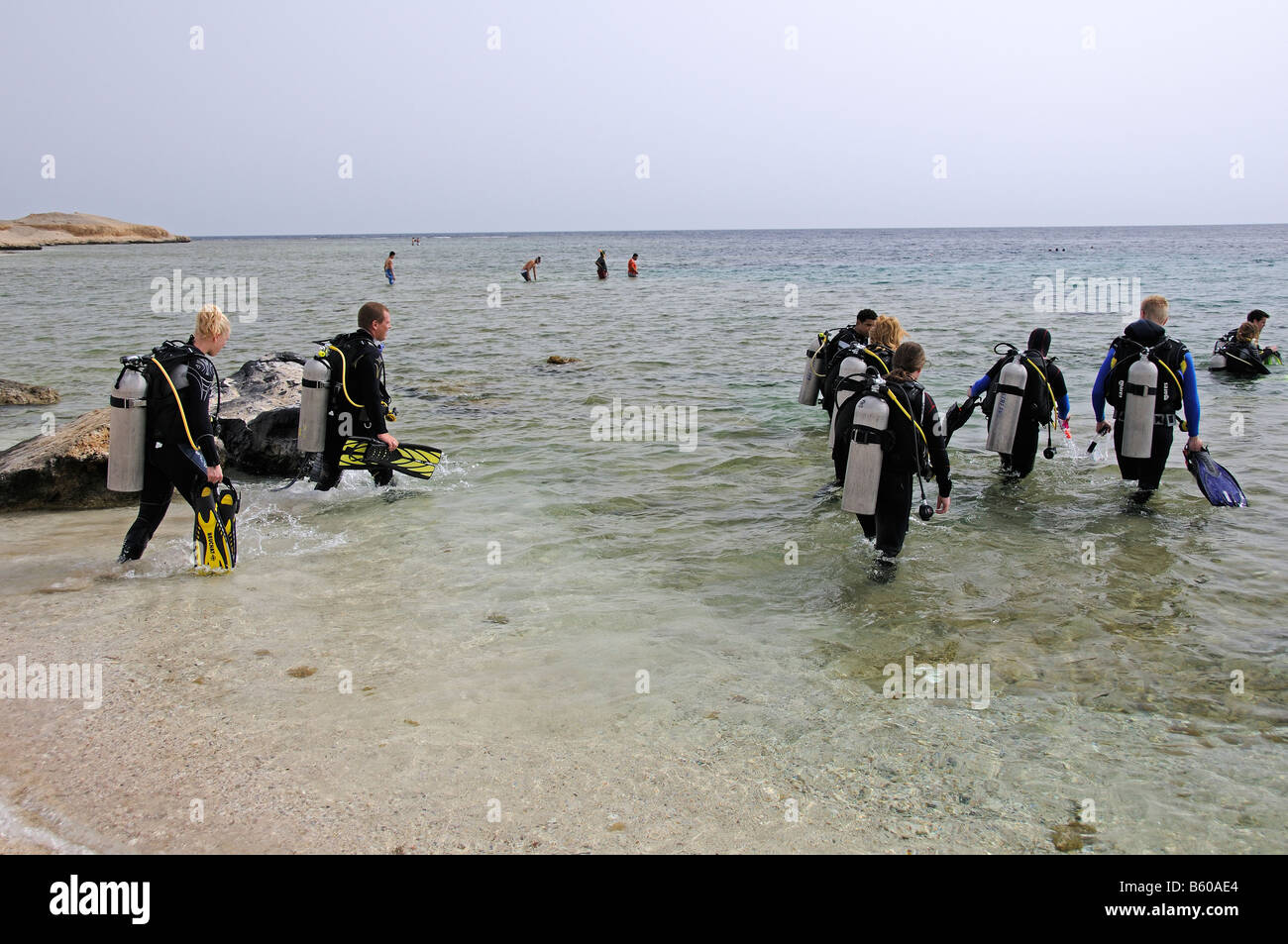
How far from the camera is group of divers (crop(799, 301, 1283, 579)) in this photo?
618 cm

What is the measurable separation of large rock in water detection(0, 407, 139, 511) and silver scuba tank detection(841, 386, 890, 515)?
7.32 meters

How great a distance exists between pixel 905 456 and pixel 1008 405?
2819mm

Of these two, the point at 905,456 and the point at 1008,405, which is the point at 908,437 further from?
the point at 1008,405

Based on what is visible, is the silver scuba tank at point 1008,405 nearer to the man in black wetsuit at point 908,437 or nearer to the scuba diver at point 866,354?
the scuba diver at point 866,354

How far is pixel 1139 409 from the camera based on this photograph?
7.80 m

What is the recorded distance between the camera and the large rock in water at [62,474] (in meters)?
8.28

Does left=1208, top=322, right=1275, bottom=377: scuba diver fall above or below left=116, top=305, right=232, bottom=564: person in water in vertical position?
above

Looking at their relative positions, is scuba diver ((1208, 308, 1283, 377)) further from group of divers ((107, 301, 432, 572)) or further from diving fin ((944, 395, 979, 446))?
group of divers ((107, 301, 432, 572))

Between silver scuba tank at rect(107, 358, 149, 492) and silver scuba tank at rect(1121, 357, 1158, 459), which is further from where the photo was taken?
silver scuba tank at rect(1121, 357, 1158, 459)

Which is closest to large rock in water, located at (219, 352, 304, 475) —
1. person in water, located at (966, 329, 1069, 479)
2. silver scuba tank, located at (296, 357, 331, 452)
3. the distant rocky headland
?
silver scuba tank, located at (296, 357, 331, 452)

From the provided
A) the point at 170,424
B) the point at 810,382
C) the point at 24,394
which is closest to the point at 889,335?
the point at 810,382
